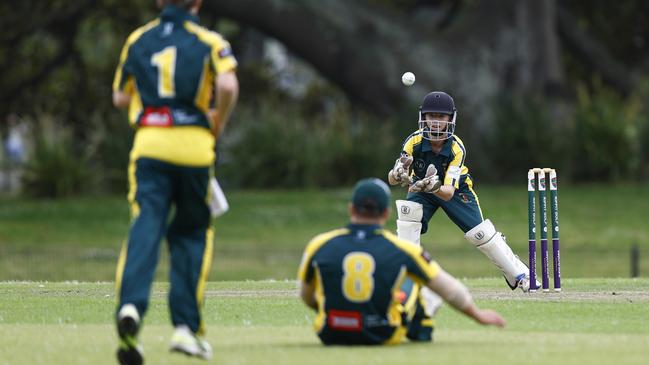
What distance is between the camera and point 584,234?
1029 inches

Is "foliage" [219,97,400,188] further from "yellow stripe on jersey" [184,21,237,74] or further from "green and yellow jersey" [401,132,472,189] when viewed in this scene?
"yellow stripe on jersey" [184,21,237,74]

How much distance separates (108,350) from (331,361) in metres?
1.40

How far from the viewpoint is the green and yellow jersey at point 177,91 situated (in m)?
7.96

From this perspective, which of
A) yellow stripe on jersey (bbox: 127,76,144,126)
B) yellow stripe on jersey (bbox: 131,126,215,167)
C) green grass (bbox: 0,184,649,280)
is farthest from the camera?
green grass (bbox: 0,184,649,280)

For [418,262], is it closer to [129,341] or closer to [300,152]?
[129,341]

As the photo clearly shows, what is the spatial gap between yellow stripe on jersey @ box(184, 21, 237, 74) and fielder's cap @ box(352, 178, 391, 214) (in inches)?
37.0

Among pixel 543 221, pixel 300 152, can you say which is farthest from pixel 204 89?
pixel 300 152

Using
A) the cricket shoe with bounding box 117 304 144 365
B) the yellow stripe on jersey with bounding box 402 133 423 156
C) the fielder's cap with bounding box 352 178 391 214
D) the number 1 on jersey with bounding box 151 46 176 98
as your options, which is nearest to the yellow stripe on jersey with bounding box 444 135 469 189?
the yellow stripe on jersey with bounding box 402 133 423 156

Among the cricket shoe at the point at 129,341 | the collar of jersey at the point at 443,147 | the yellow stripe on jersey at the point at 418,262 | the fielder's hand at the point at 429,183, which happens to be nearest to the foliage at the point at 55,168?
the collar of jersey at the point at 443,147

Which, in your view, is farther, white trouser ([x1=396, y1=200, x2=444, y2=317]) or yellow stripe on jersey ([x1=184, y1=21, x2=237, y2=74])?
white trouser ([x1=396, y1=200, x2=444, y2=317])

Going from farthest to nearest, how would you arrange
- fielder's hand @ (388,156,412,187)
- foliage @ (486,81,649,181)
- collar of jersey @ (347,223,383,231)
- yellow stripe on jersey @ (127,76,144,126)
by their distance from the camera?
foliage @ (486,81,649,181), fielder's hand @ (388,156,412,187), collar of jersey @ (347,223,383,231), yellow stripe on jersey @ (127,76,144,126)

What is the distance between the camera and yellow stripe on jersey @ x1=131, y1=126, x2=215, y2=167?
793cm

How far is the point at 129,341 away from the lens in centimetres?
746

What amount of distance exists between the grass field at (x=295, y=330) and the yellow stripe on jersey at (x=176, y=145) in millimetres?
1042
